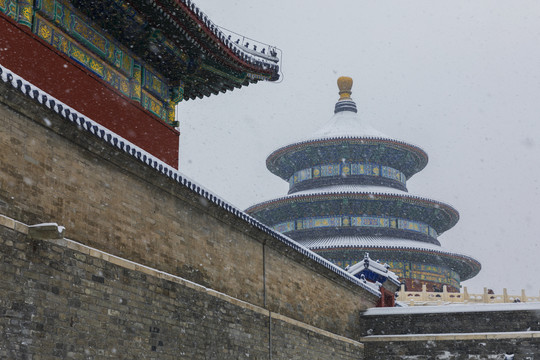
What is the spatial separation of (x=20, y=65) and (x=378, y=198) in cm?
2059

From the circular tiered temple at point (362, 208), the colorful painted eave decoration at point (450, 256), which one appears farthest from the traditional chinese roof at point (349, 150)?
the colorful painted eave decoration at point (450, 256)

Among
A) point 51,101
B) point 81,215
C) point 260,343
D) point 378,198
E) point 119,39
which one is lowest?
point 260,343

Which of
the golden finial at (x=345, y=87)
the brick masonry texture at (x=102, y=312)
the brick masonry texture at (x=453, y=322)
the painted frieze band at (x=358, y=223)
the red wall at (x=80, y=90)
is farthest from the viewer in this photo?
the golden finial at (x=345, y=87)

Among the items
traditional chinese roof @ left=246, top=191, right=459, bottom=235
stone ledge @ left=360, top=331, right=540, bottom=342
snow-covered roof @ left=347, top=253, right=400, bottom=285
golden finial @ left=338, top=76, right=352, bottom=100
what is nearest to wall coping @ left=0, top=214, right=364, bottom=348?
stone ledge @ left=360, top=331, right=540, bottom=342

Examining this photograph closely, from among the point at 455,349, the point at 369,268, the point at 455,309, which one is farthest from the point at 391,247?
the point at 455,349

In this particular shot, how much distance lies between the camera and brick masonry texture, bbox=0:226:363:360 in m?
8.25

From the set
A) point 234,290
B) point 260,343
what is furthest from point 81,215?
point 260,343

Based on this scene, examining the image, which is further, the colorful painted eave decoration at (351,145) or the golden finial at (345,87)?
the golden finial at (345,87)

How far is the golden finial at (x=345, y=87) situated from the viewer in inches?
1412

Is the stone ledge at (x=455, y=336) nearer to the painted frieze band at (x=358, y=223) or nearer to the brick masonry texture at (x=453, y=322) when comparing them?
the brick masonry texture at (x=453, y=322)

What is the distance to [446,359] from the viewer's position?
1905 cm

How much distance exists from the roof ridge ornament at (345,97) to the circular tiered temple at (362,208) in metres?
1.15

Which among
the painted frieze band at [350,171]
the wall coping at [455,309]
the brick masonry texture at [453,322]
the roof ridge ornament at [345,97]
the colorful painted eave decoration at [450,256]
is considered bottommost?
the brick masonry texture at [453,322]

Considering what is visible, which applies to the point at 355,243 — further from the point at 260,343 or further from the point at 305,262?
the point at 260,343
